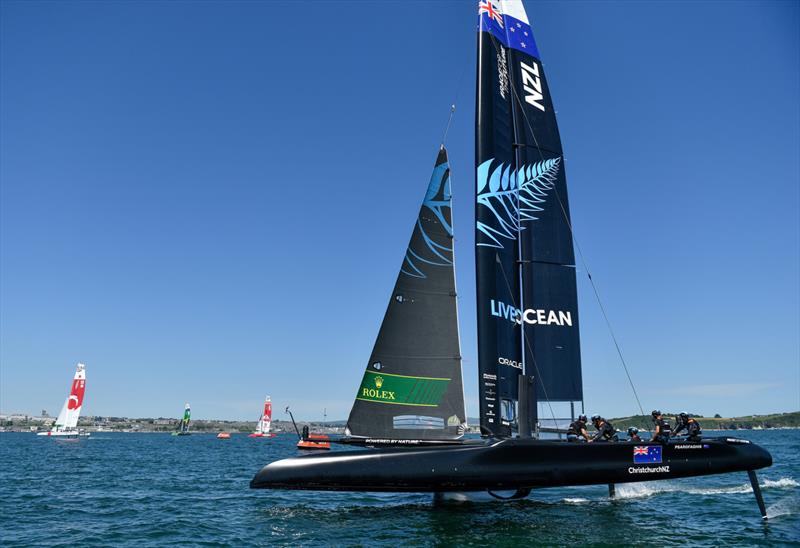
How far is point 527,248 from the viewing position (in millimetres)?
17484

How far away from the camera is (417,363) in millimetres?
14992

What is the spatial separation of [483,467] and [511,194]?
822 centimetres

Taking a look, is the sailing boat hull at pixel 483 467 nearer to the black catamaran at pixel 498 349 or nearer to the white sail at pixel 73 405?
the black catamaran at pixel 498 349

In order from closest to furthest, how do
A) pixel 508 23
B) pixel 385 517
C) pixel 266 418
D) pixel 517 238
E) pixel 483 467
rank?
1. pixel 483 467
2. pixel 385 517
3. pixel 517 238
4. pixel 508 23
5. pixel 266 418

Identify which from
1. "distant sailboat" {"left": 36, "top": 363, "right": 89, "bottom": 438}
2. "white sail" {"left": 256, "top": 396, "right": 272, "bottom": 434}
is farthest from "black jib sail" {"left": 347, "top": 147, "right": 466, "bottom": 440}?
"white sail" {"left": 256, "top": 396, "right": 272, "bottom": 434}

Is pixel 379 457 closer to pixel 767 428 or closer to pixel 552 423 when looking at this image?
pixel 552 423

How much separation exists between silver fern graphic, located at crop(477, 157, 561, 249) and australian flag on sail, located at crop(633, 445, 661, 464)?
6.45 meters

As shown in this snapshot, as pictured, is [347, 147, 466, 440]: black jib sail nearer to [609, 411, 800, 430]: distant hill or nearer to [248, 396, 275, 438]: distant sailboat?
[248, 396, 275, 438]: distant sailboat

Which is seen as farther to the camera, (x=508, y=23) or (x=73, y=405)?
(x=73, y=405)

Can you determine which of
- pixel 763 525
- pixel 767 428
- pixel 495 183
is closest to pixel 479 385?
pixel 495 183

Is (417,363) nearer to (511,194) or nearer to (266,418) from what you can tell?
(511,194)

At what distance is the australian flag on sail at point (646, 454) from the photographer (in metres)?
13.5

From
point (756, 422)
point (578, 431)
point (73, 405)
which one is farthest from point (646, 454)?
point (756, 422)

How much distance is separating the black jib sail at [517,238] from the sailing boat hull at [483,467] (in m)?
2.09
